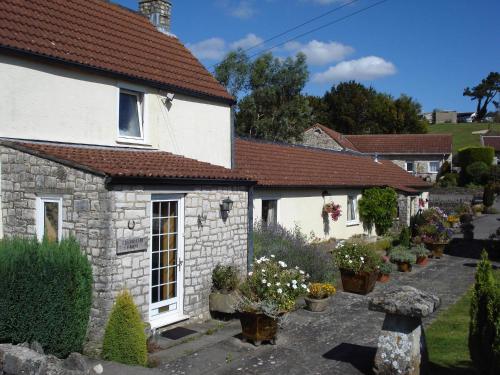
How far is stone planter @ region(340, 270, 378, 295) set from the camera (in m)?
13.4

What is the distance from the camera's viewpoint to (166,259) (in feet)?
31.8

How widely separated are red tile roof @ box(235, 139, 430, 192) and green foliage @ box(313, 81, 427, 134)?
3792 centimetres

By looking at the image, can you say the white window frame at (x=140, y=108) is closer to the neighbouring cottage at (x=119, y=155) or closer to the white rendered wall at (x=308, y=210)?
the neighbouring cottage at (x=119, y=155)

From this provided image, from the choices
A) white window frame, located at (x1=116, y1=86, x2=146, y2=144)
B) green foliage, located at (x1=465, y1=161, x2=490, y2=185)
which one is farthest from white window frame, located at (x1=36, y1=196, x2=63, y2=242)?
green foliage, located at (x1=465, y1=161, x2=490, y2=185)

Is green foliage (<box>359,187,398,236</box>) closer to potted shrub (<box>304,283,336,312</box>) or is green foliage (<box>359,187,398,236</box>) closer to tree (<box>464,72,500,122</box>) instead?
potted shrub (<box>304,283,336,312</box>)

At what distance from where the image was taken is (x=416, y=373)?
714 centimetres

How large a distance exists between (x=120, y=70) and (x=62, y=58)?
1.41m

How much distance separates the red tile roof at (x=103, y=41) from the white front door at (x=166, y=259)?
326 cm

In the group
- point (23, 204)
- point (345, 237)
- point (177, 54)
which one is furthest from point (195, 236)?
point (345, 237)

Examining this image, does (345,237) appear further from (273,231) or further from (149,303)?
(149,303)

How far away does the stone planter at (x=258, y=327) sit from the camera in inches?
352

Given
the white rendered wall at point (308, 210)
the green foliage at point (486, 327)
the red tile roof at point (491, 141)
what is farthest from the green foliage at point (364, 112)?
the green foliage at point (486, 327)

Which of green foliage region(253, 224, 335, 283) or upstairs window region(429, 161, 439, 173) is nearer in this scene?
green foliage region(253, 224, 335, 283)

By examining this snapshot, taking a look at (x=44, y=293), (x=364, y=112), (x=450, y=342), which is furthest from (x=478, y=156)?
(x=44, y=293)
